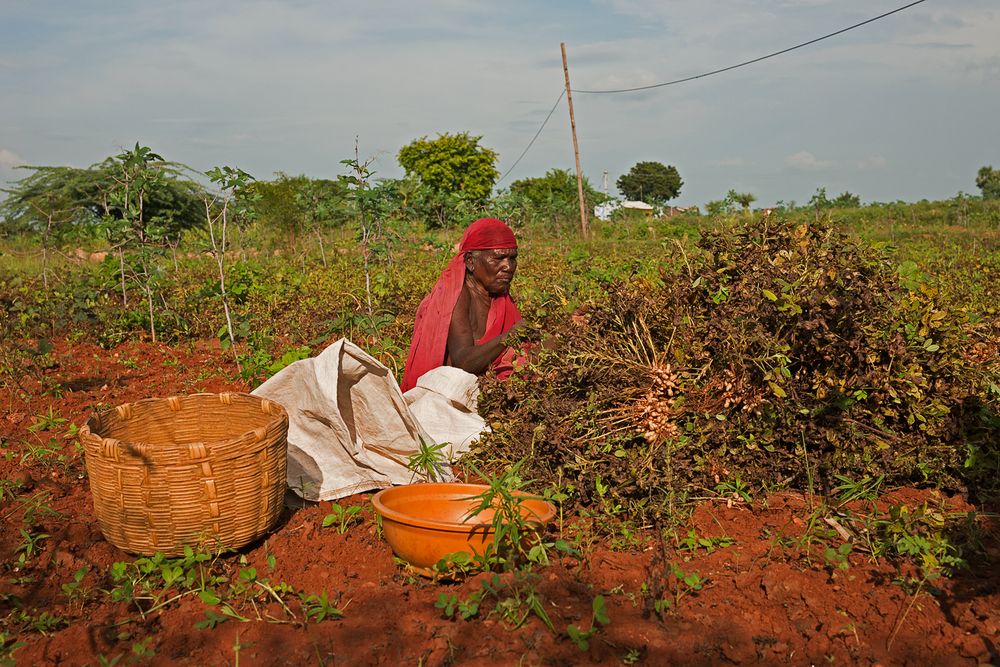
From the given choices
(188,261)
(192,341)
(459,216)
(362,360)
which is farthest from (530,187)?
(362,360)

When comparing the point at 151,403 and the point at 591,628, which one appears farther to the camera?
the point at 151,403

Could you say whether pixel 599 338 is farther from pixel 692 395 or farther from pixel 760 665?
pixel 760 665

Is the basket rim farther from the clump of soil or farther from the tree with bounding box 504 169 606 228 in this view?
the tree with bounding box 504 169 606 228

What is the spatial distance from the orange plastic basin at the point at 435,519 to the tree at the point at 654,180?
65.4 meters

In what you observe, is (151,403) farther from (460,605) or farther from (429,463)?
(460,605)

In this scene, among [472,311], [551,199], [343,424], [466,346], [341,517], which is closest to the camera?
[341,517]

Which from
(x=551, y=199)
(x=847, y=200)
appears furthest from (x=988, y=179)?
(x=551, y=199)

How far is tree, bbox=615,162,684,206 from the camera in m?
67.0

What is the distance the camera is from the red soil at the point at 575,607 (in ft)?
6.91

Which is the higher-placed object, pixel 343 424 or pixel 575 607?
pixel 343 424

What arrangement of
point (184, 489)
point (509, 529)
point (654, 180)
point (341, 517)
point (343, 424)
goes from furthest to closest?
point (654, 180), point (343, 424), point (341, 517), point (184, 489), point (509, 529)

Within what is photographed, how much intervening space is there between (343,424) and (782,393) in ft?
5.91

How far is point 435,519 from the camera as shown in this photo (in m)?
2.85

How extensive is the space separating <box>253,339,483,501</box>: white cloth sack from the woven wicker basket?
0.49 metres
